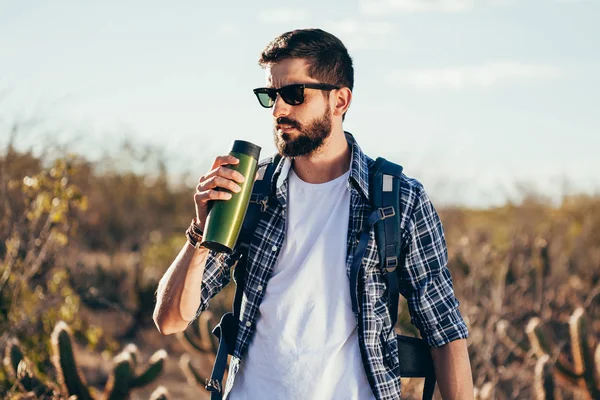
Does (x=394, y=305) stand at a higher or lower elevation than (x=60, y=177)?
lower

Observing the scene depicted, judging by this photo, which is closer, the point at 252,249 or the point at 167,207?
the point at 252,249

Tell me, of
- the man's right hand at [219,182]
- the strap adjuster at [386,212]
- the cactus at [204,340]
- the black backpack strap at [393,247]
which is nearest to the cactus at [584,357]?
the cactus at [204,340]

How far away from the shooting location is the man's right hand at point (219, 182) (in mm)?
2377

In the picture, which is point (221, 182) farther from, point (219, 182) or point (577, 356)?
point (577, 356)

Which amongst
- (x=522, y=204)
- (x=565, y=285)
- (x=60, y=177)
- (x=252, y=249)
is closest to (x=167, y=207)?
(x=522, y=204)

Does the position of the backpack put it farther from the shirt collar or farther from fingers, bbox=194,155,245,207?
fingers, bbox=194,155,245,207

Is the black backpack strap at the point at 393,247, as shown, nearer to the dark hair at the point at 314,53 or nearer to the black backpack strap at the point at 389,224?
the black backpack strap at the point at 389,224

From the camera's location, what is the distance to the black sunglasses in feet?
8.51

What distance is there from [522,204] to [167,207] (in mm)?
6671

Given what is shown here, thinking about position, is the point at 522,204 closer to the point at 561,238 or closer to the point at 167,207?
the point at 561,238

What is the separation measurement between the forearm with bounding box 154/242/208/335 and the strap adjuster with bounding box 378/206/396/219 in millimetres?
559

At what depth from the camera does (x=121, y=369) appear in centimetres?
467

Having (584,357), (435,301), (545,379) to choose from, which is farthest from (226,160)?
(584,357)

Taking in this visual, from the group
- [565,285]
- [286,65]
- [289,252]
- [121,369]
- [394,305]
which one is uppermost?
[286,65]
